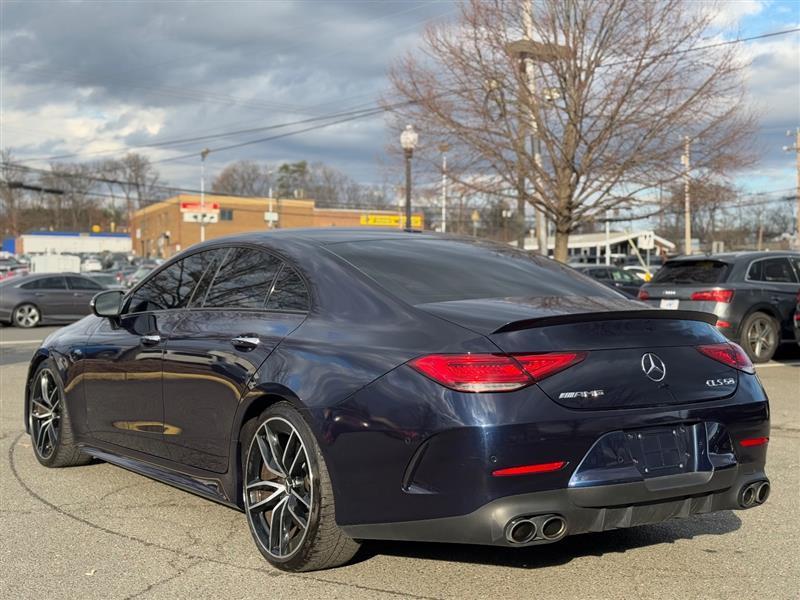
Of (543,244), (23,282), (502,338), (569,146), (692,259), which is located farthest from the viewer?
(543,244)

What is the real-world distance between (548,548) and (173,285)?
8.73 ft

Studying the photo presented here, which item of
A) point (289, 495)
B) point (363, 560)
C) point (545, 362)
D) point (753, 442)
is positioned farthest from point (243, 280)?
point (753, 442)

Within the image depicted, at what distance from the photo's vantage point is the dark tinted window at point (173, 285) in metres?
5.02

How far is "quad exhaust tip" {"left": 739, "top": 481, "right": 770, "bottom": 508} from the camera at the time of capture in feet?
12.2

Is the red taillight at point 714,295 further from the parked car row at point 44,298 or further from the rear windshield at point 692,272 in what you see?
the parked car row at point 44,298

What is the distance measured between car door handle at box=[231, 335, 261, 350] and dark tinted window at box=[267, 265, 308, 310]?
0.20 m

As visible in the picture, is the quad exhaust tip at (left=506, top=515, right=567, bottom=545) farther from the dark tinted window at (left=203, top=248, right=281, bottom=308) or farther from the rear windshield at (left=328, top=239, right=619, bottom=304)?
the dark tinted window at (left=203, top=248, right=281, bottom=308)

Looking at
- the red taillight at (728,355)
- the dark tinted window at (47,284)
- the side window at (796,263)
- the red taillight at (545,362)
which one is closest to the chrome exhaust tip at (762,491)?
the red taillight at (728,355)

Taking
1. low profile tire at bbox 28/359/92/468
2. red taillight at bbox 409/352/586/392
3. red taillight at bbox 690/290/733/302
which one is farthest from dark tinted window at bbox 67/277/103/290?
red taillight at bbox 409/352/586/392

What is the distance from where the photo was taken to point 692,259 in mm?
12711

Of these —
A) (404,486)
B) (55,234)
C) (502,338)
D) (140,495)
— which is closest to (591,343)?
(502,338)

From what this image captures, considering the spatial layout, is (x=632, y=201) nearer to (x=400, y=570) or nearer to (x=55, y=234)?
(x=400, y=570)

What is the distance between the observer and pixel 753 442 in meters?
3.77

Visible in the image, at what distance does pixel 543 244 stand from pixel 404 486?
20536 mm
